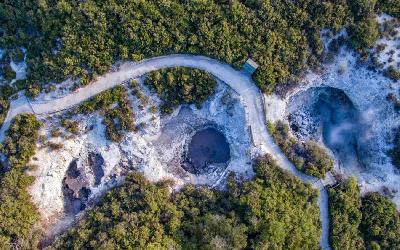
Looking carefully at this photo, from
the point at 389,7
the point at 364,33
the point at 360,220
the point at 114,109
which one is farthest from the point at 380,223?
the point at 114,109

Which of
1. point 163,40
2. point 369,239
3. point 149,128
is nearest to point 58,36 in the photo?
point 163,40

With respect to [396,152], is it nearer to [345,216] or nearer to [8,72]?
[345,216]

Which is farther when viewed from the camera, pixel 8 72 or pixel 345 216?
pixel 345 216

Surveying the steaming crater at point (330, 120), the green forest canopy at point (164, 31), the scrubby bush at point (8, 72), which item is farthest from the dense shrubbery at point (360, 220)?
the scrubby bush at point (8, 72)

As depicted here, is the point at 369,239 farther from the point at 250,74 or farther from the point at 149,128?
the point at 149,128

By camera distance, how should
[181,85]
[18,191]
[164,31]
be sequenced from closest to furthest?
[18,191], [164,31], [181,85]

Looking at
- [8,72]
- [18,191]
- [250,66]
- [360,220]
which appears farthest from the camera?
[360,220]

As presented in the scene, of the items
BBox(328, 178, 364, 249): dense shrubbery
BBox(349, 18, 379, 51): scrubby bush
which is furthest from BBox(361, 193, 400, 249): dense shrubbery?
BBox(349, 18, 379, 51): scrubby bush
